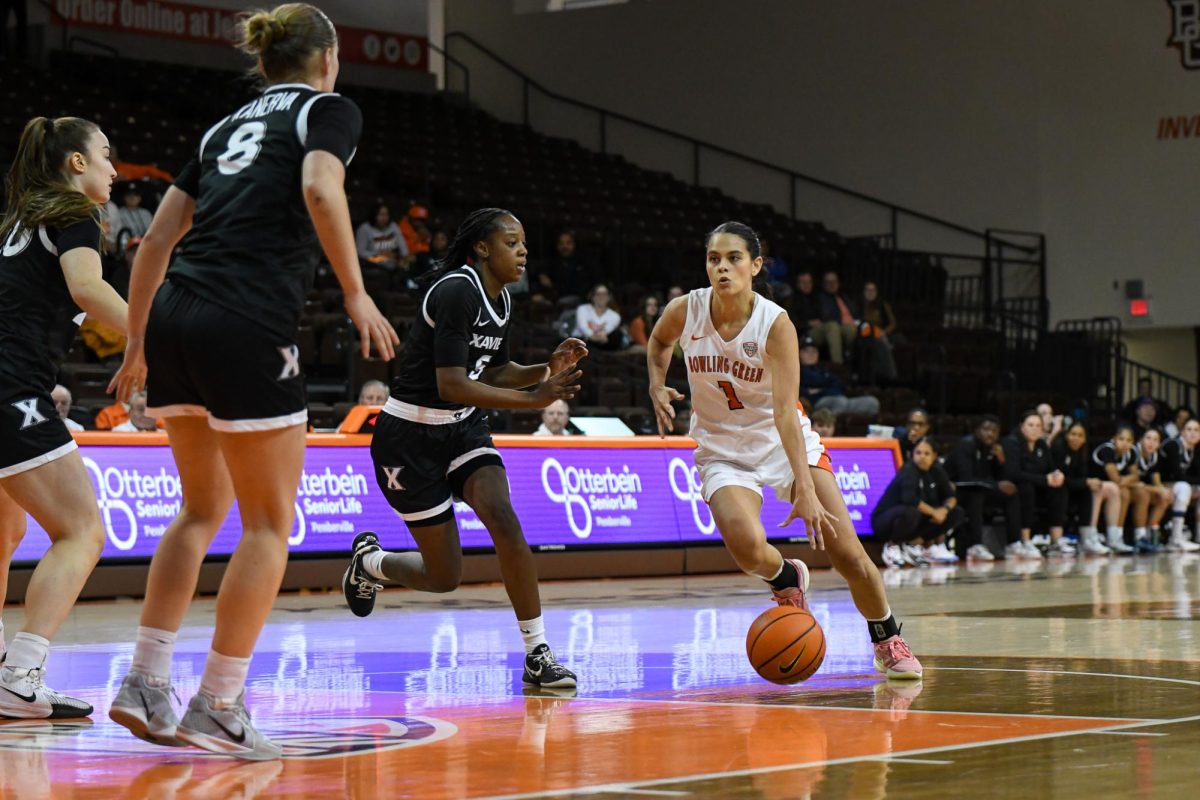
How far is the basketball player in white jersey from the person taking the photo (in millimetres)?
7004

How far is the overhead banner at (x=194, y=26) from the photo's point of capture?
90.7 ft

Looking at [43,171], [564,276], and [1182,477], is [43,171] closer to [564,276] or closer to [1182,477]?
[564,276]

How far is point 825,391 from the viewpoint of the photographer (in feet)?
69.5

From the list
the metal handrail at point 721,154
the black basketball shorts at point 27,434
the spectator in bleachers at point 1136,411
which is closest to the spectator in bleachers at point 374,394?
the black basketball shorts at point 27,434

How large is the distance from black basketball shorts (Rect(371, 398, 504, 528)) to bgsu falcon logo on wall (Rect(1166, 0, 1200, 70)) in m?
23.3

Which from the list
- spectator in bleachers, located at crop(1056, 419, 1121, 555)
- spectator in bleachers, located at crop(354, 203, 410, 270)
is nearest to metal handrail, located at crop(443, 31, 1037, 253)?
spectator in bleachers, located at crop(1056, 419, 1121, 555)

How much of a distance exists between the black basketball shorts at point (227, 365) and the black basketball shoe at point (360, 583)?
9.59ft

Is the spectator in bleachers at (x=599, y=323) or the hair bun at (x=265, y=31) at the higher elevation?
the spectator in bleachers at (x=599, y=323)

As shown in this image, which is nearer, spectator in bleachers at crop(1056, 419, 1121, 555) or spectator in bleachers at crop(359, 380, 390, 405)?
spectator in bleachers at crop(359, 380, 390, 405)

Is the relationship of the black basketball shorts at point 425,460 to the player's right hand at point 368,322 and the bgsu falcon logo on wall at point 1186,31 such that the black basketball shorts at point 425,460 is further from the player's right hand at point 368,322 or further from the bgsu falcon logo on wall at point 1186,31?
the bgsu falcon logo on wall at point 1186,31

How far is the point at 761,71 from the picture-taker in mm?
30922

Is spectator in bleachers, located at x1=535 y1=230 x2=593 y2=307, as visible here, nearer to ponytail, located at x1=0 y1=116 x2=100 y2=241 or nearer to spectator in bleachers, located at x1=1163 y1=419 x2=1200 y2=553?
spectator in bleachers, located at x1=1163 y1=419 x2=1200 y2=553

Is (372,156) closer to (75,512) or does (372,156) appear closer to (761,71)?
(761,71)

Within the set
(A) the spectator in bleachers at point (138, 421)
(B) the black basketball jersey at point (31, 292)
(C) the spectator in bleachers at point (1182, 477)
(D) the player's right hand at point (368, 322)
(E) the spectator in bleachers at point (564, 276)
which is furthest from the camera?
(E) the spectator in bleachers at point (564, 276)
